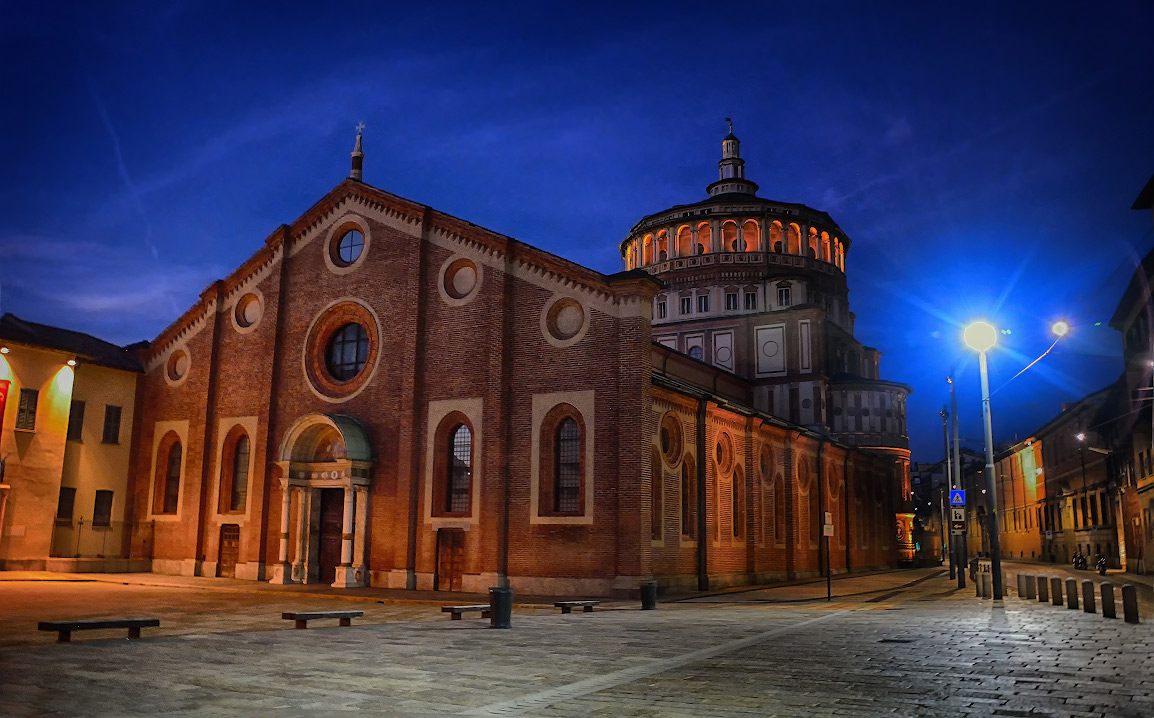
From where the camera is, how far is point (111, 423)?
39281 millimetres

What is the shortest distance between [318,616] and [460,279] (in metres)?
17.0

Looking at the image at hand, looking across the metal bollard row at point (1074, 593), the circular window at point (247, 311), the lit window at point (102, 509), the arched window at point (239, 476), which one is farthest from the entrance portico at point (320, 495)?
the metal bollard row at point (1074, 593)

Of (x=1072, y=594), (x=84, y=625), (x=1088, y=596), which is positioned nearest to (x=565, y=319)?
(x=1072, y=594)

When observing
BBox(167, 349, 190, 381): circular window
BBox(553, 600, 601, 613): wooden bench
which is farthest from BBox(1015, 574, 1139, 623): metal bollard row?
BBox(167, 349, 190, 381): circular window

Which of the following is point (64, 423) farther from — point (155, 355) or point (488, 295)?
point (488, 295)

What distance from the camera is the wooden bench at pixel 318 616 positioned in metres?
17.7

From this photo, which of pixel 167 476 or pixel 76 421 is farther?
pixel 167 476

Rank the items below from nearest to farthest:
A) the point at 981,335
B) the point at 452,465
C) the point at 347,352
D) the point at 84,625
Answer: the point at 84,625, the point at 981,335, the point at 452,465, the point at 347,352

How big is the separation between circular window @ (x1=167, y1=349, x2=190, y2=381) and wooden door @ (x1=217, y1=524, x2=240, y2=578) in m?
7.45

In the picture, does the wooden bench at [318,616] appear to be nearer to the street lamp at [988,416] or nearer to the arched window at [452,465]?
the arched window at [452,465]

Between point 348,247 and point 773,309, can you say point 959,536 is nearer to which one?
point 773,309

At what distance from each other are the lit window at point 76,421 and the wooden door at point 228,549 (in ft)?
25.1

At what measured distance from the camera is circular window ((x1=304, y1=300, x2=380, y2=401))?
114ft

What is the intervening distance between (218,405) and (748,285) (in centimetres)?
3349
